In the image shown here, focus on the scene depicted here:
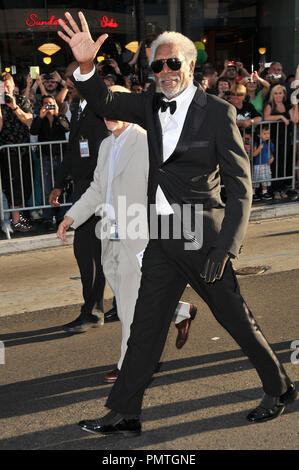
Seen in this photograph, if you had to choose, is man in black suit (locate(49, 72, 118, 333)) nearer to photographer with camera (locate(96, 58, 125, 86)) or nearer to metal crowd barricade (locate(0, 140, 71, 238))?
metal crowd barricade (locate(0, 140, 71, 238))

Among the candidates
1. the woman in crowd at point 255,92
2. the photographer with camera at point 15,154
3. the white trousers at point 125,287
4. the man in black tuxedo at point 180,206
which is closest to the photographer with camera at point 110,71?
the woman in crowd at point 255,92

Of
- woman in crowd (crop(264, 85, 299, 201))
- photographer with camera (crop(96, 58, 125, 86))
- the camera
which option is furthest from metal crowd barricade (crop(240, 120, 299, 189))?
the camera

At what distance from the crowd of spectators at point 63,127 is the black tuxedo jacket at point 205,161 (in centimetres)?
505

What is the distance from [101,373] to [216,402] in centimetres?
97

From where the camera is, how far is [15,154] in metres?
9.55

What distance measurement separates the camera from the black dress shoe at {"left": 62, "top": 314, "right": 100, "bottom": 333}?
5836 millimetres

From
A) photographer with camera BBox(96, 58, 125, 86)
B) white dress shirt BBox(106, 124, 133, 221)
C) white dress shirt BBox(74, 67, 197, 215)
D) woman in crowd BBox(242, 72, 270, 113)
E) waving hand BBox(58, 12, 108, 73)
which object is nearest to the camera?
waving hand BBox(58, 12, 108, 73)

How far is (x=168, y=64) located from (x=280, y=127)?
25.8 feet

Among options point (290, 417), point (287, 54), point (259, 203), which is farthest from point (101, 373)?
point (287, 54)

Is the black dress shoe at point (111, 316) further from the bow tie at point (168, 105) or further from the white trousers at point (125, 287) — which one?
the bow tie at point (168, 105)

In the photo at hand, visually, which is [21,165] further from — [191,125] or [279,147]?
[191,125]

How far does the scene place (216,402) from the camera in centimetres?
432

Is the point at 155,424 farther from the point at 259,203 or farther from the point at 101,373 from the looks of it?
the point at 259,203

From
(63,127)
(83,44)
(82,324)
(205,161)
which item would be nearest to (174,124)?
(205,161)
